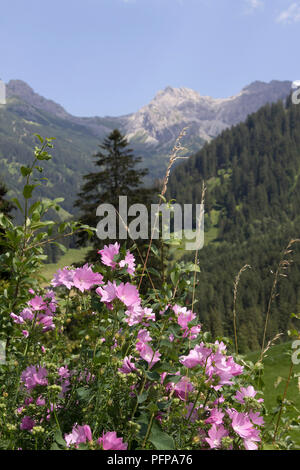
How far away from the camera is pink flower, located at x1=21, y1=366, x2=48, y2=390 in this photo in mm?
1980

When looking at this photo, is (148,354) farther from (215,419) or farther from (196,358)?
(215,419)

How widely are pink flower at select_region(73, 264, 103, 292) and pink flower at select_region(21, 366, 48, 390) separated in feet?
1.75

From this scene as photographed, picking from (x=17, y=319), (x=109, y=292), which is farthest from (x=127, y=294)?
(x=17, y=319)

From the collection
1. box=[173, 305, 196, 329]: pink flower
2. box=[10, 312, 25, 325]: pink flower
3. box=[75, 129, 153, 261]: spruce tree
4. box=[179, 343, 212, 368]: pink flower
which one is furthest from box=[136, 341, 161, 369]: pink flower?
box=[75, 129, 153, 261]: spruce tree

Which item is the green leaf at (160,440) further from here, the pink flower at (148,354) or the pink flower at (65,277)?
the pink flower at (65,277)

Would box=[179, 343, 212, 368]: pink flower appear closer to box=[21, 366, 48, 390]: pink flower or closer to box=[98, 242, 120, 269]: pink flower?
box=[98, 242, 120, 269]: pink flower

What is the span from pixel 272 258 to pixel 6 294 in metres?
153

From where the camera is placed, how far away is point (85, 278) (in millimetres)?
2012

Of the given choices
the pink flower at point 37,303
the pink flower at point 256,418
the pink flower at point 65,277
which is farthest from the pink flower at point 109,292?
the pink flower at point 256,418

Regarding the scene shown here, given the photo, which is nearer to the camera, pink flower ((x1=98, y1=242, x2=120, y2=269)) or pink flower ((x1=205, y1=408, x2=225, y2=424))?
pink flower ((x1=205, y1=408, x2=225, y2=424))

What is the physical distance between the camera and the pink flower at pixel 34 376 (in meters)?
1.98

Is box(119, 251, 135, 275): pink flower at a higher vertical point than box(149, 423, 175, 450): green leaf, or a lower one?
higher

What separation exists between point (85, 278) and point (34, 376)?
621 mm
